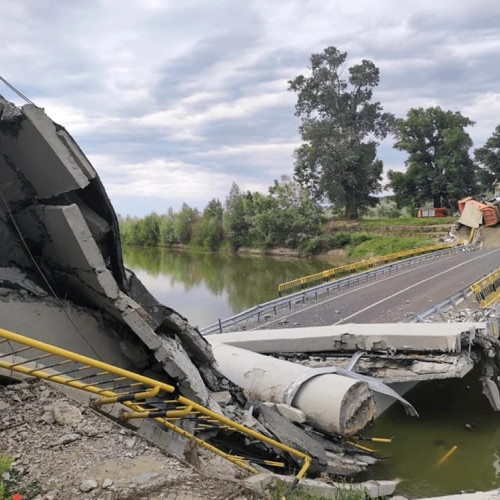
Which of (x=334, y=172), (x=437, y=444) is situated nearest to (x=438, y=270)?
(x=437, y=444)

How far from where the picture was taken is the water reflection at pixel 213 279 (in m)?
24.8

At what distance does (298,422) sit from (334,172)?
45.2 m

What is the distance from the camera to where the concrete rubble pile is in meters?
5.39

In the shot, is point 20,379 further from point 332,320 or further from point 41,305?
point 332,320

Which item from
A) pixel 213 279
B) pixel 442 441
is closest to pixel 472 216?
pixel 213 279

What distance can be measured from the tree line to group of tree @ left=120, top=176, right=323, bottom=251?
11cm

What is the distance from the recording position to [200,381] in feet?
21.7

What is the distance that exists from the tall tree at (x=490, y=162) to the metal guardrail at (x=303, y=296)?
98.6 ft

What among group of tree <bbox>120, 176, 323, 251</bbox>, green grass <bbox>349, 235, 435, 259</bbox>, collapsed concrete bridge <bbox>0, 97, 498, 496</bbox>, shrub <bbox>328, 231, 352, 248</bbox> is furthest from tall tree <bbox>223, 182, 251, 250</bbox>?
collapsed concrete bridge <bbox>0, 97, 498, 496</bbox>

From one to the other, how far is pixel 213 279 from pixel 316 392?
28577mm

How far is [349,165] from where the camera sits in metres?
50.2

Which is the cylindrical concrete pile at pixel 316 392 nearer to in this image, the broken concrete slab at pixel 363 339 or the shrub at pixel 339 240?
the broken concrete slab at pixel 363 339

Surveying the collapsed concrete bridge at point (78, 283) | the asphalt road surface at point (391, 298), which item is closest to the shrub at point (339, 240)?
the asphalt road surface at point (391, 298)

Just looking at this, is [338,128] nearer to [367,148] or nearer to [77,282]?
[367,148]
